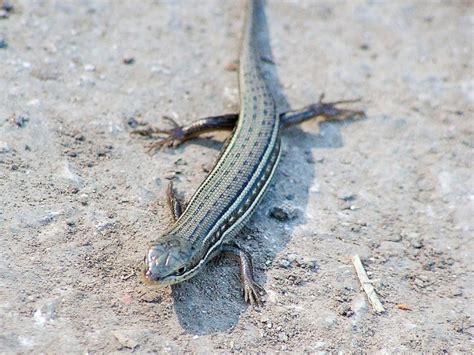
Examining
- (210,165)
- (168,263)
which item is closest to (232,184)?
(210,165)

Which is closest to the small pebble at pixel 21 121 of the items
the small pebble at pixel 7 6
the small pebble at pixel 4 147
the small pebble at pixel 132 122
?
the small pebble at pixel 4 147

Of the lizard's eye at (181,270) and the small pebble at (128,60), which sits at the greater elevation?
the small pebble at (128,60)

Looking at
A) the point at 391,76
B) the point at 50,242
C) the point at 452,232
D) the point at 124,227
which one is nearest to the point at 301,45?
the point at 391,76

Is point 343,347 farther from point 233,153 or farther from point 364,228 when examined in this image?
point 233,153

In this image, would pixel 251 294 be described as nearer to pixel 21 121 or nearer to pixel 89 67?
pixel 21 121

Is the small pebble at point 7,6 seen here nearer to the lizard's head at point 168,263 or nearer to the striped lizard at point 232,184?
the striped lizard at point 232,184

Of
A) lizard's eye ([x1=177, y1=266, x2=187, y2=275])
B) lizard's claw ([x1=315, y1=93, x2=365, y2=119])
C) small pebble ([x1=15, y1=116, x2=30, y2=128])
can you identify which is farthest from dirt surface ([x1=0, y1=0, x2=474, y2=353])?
Result: lizard's eye ([x1=177, y1=266, x2=187, y2=275])
